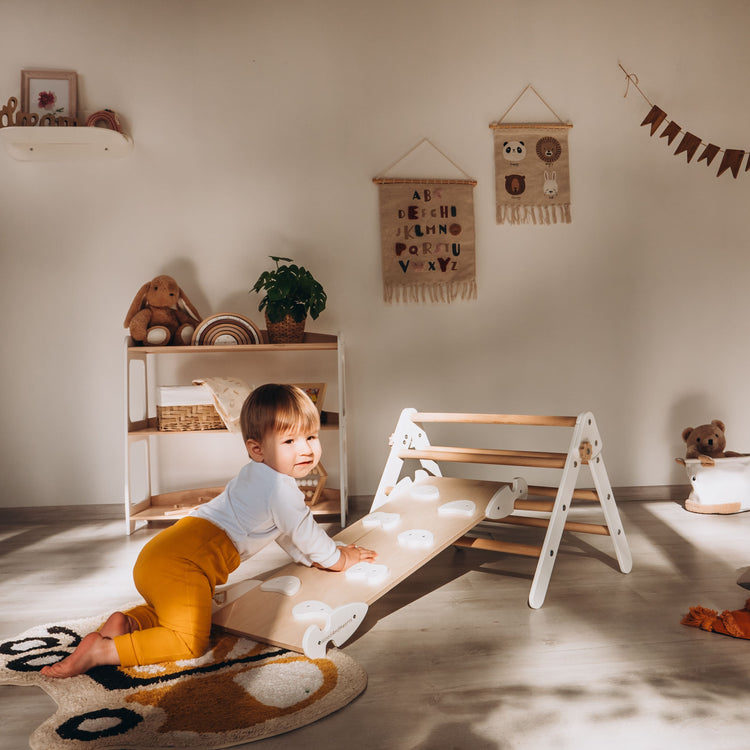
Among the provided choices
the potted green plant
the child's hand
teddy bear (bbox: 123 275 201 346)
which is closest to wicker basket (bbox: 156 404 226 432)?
teddy bear (bbox: 123 275 201 346)

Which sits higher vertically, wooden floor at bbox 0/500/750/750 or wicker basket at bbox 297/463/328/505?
wicker basket at bbox 297/463/328/505

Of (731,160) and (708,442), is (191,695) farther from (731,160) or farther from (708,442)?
(731,160)

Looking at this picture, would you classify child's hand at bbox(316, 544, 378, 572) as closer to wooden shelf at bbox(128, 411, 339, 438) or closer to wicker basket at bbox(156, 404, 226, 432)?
wooden shelf at bbox(128, 411, 339, 438)

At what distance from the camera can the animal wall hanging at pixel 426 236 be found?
2930 millimetres

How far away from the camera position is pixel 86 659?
136 centimetres

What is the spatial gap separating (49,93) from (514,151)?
2163mm

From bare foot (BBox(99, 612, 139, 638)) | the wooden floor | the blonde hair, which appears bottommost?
the wooden floor

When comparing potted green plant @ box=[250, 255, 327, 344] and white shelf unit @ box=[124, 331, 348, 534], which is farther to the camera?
white shelf unit @ box=[124, 331, 348, 534]

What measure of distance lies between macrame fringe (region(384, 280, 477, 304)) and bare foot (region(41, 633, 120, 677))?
1.95 meters

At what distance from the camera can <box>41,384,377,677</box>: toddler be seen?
1.40 metres

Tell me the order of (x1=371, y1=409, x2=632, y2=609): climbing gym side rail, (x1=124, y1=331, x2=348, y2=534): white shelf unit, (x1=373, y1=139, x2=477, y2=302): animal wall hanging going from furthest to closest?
(x1=373, y1=139, x2=477, y2=302): animal wall hanging → (x1=124, y1=331, x2=348, y2=534): white shelf unit → (x1=371, y1=409, x2=632, y2=609): climbing gym side rail

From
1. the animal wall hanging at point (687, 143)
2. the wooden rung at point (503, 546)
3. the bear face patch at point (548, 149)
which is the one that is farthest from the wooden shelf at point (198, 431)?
the animal wall hanging at point (687, 143)

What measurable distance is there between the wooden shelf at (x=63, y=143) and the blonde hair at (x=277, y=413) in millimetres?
1791

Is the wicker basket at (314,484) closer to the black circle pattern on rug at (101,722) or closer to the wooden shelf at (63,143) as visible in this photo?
the black circle pattern on rug at (101,722)
